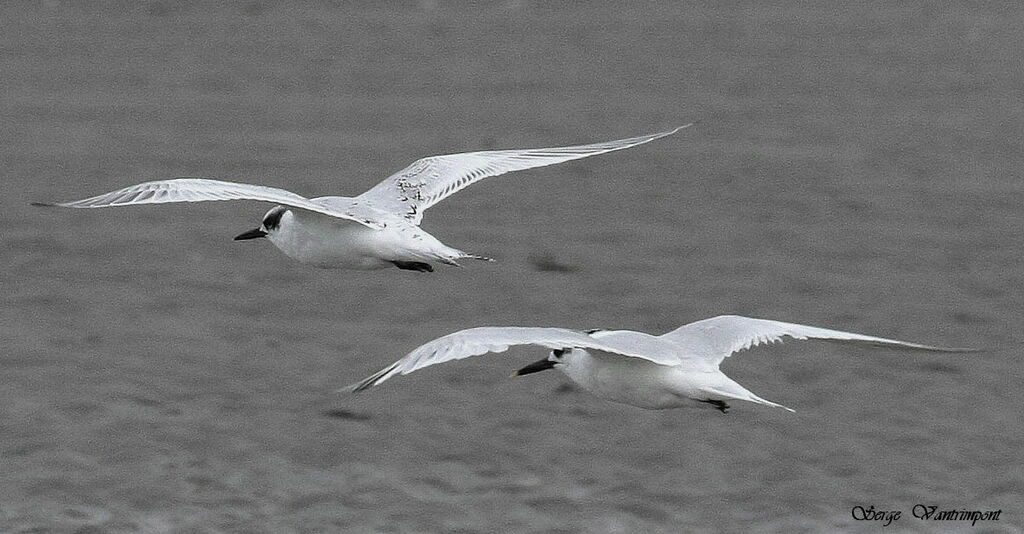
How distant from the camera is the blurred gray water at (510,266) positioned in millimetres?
13531

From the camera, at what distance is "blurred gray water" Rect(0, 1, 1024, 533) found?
44.4 ft

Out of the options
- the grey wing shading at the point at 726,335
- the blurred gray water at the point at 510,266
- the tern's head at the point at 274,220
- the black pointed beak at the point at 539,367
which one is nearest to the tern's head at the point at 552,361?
the black pointed beak at the point at 539,367

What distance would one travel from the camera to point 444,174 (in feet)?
43.5

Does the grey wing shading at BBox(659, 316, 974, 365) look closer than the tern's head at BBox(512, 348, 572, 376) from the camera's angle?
Yes

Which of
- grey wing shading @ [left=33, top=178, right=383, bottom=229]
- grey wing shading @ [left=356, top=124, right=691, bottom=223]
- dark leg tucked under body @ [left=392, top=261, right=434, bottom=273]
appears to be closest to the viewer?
grey wing shading @ [left=33, top=178, right=383, bottom=229]

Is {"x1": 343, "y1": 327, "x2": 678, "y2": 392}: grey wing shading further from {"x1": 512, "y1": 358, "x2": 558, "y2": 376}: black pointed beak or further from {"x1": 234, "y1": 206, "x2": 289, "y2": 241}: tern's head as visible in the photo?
{"x1": 234, "y1": 206, "x2": 289, "y2": 241}: tern's head

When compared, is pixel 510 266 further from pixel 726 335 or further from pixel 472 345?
pixel 472 345

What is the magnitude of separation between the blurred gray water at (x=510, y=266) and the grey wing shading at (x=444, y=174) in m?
2.06

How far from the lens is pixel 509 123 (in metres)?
22.7

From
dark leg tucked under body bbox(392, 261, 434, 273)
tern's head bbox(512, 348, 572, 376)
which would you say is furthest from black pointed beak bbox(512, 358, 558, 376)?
dark leg tucked under body bbox(392, 261, 434, 273)

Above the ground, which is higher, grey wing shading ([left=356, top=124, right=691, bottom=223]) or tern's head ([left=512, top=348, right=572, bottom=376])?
grey wing shading ([left=356, top=124, right=691, bottom=223])

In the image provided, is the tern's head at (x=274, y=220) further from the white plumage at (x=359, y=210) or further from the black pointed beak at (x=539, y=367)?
the black pointed beak at (x=539, y=367)

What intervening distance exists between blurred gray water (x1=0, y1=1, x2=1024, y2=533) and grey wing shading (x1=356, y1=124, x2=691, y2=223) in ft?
6.76

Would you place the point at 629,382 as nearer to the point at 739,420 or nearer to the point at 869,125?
the point at 739,420
